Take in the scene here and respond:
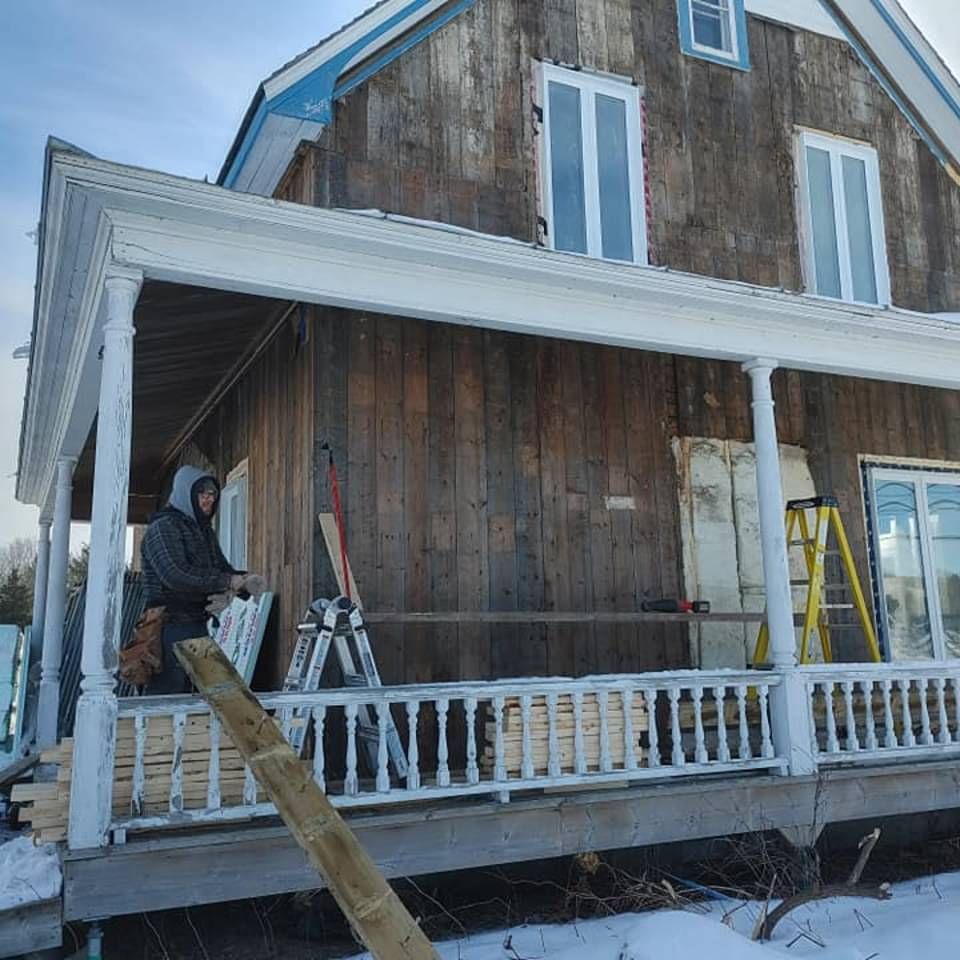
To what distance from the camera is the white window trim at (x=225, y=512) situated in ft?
27.5

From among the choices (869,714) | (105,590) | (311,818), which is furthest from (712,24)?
(311,818)

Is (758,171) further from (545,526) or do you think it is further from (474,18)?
(545,526)

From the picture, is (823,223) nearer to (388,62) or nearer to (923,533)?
(923,533)

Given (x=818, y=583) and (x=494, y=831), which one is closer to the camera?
(x=494, y=831)

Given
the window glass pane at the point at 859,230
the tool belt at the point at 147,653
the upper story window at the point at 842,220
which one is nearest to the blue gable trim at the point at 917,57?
A: the upper story window at the point at 842,220

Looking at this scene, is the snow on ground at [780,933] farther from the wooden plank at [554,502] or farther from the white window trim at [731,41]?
the white window trim at [731,41]

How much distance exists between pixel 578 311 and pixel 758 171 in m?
4.10

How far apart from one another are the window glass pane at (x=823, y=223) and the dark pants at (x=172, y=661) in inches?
263

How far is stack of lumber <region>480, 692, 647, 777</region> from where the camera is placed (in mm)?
5582

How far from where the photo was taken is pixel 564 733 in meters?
5.71

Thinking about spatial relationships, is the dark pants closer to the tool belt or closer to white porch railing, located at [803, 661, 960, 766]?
the tool belt

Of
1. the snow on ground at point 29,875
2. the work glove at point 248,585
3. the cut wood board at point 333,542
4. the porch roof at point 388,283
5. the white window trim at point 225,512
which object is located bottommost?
the snow on ground at point 29,875

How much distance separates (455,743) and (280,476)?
2.27 metres

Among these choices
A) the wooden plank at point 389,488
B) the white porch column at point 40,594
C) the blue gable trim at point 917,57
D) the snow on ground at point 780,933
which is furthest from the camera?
the white porch column at point 40,594
